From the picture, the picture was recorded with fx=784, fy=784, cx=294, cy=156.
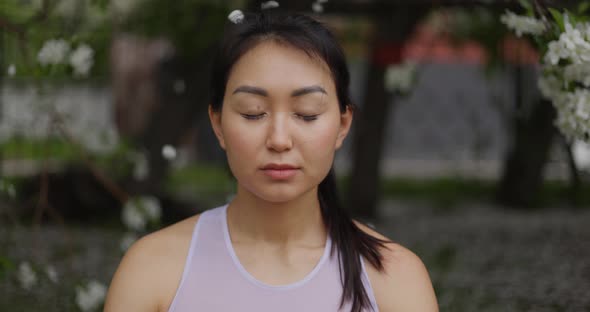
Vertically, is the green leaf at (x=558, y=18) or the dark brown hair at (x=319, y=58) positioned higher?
the green leaf at (x=558, y=18)

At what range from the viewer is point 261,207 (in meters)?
2.18

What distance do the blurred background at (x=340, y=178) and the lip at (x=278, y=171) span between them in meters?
1.00

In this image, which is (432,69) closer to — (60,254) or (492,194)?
(492,194)

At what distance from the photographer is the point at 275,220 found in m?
2.19

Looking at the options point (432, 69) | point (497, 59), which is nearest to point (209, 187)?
point (497, 59)

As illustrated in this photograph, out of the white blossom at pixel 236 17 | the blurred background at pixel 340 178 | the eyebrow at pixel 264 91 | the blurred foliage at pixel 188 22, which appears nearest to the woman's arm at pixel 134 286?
the eyebrow at pixel 264 91

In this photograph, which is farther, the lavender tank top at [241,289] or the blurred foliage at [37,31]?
the blurred foliage at [37,31]

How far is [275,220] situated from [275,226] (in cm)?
2

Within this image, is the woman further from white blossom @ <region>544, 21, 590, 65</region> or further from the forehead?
white blossom @ <region>544, 21, 590, 65</region>

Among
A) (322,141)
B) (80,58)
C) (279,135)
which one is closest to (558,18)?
(322,141)

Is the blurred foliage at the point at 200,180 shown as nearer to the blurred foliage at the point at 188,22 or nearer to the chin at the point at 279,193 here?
the blurred foliage at the point at 188,22

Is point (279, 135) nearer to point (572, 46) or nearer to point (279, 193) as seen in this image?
point (279, 193)

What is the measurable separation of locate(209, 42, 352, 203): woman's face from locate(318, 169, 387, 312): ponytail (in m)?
0.24

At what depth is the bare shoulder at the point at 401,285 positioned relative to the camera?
209 centimetres
